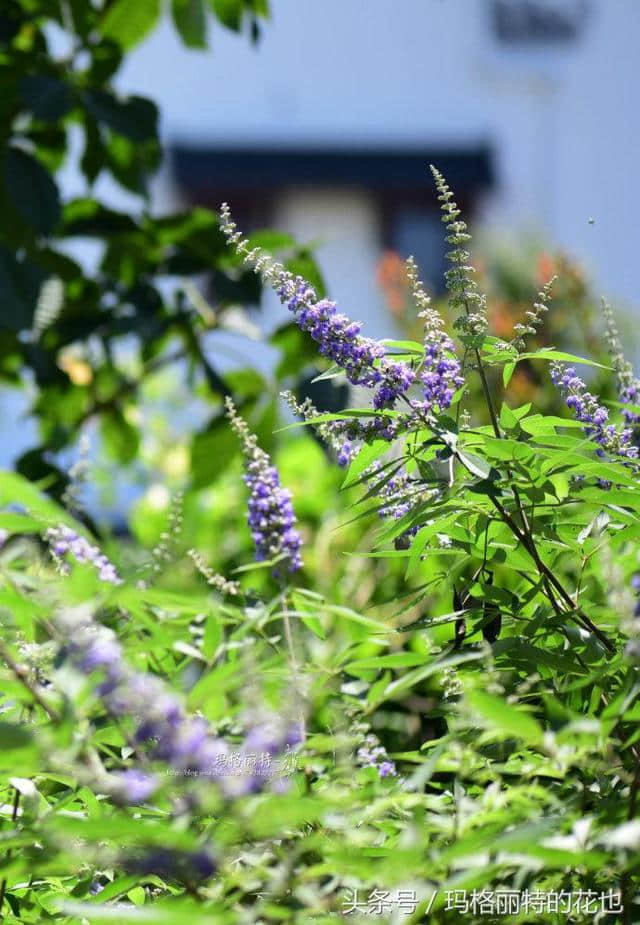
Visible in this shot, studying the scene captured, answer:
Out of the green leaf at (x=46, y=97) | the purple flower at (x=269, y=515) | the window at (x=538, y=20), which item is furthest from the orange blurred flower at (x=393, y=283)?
the window at (x=538, y=20)

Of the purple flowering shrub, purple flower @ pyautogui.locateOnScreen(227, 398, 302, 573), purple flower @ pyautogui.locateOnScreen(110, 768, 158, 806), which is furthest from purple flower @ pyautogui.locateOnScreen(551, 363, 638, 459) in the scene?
purple flower @ pyautogui.locateOnScreen(110, 768, 158, 806)

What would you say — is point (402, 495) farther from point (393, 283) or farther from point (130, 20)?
point (393, 283)

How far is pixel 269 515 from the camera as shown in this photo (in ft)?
4.18

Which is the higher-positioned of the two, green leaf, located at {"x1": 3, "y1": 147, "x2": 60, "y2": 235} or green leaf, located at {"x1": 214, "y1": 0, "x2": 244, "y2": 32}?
green leaf, located at {"x1": 214, "y1": 0, "x2": 244, "y2": 32}

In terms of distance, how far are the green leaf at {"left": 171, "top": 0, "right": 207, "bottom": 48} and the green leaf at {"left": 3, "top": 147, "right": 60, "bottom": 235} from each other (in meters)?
0.49

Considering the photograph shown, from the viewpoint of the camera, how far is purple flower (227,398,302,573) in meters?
1.26

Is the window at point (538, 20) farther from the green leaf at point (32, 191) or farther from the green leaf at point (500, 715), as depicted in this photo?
the green leaf at point (500, 715)

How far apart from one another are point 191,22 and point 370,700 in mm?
2262

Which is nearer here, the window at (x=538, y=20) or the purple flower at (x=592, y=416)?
the purple flower at (x=592, y=416)

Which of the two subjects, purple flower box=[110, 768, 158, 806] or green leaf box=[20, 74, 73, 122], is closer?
purple flower box=[110, 768, 158, 806]

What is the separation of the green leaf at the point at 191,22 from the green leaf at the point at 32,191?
0.49m

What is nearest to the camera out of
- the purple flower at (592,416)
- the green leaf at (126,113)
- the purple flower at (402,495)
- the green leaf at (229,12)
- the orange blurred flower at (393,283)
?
the purple flower at (402,495)

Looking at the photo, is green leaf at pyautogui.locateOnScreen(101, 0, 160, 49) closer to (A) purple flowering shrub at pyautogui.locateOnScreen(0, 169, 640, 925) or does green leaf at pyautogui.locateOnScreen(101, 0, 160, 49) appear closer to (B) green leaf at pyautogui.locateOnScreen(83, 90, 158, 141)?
(B) green leaf at pyautogui.locateOnScreen(83, 90, 158, 141)

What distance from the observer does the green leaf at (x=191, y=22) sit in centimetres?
296
